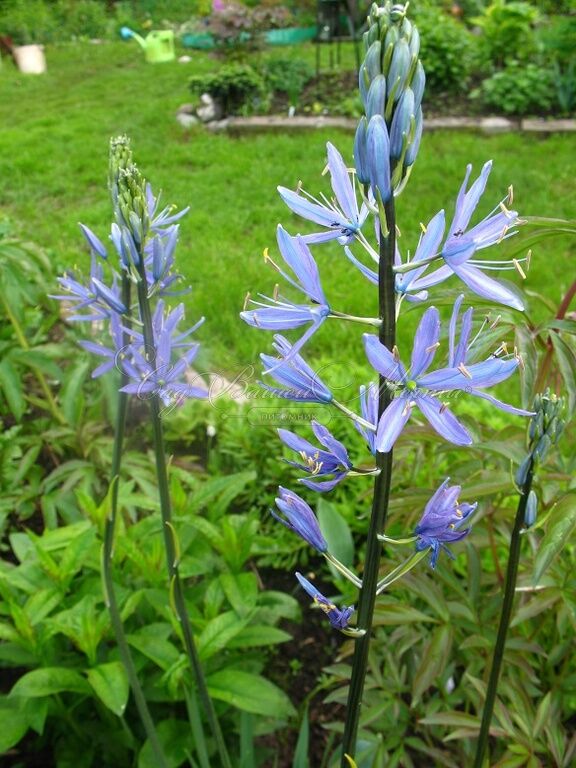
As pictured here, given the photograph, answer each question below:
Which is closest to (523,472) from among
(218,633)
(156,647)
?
(218,633)

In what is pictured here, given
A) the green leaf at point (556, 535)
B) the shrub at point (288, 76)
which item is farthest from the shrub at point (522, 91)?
the green leaf at point (556, 535)

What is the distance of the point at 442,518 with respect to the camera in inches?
38.5

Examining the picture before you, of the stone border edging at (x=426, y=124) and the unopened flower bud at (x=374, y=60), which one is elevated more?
the unopened flower bud at (x=374, y=60)

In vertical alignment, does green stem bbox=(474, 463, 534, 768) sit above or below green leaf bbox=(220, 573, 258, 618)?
above

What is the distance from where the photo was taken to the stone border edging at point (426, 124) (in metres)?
6.51

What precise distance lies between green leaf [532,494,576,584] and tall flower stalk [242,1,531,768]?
0.23m

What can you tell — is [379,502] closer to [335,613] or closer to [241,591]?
[335,613]

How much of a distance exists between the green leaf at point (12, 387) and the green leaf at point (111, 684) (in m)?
0.97

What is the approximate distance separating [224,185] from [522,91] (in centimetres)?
306

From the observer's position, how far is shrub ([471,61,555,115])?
22.3 feet

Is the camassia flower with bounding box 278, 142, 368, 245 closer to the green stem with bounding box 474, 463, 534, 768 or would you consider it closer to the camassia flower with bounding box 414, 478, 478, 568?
the camassia flower with bounding box 414, 478, 478, 568

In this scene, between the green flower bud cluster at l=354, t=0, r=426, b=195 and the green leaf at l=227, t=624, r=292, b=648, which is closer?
the green flower bud cluster at l=354, t=0, r=426, b=195

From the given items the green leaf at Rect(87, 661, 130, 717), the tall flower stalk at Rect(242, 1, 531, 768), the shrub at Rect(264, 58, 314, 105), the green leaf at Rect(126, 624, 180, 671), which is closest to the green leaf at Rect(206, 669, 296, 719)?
the green leaf at Rect(126, 624, 180, 671)

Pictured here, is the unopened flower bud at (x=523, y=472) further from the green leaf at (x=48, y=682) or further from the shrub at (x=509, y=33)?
the shrub at (x=509, y=33)
